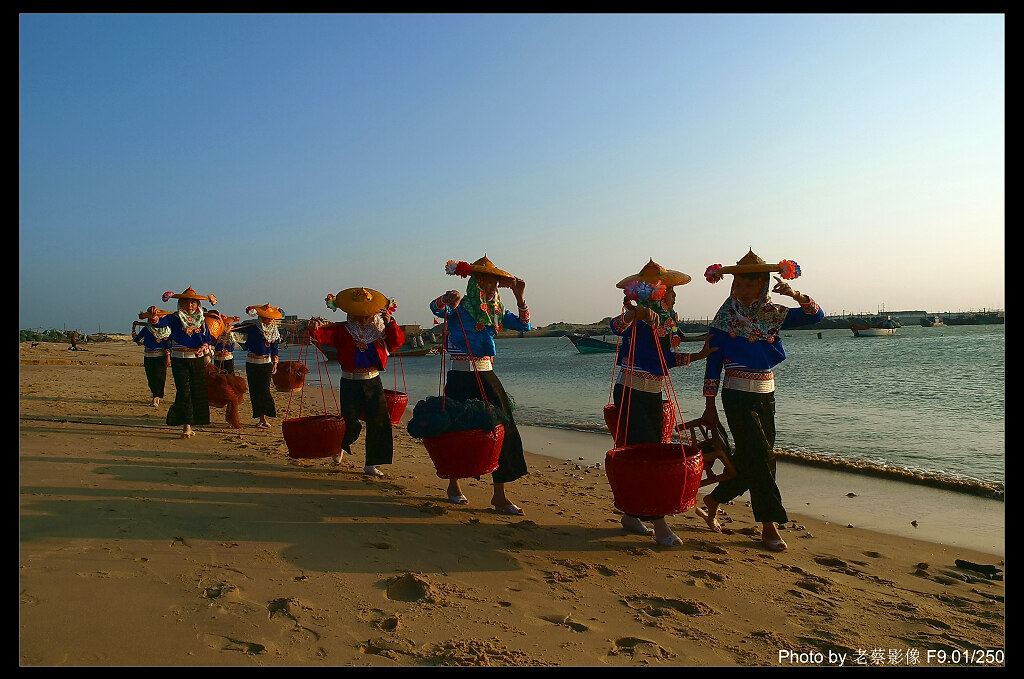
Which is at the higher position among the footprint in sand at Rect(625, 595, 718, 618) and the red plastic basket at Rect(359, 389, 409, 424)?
the red plastic basket at Rect(359, 389, 409, 424)

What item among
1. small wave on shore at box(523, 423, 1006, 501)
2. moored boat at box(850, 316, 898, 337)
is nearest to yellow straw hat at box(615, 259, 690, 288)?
small wave on shore at box(523, 423, 1006, 501)

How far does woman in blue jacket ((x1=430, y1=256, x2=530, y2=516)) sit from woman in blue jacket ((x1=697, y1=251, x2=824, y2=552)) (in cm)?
159

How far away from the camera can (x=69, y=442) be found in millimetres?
6367

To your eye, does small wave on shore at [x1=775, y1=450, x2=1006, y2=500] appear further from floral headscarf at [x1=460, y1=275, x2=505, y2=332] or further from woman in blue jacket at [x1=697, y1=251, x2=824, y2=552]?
floral headscarf at [x1=460, y1=275, x2=505, y2=332]

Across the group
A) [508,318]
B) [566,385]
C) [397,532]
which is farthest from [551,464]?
[566,385]

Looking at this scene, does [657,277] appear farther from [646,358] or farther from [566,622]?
[566,622]

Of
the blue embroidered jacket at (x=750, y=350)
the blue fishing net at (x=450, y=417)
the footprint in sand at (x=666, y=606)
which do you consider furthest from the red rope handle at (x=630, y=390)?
the footprint in sand at (x=666, y=606)

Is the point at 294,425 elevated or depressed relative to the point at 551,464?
elevated

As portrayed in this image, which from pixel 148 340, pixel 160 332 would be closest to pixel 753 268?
pixel 160 332

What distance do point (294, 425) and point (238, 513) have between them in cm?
131

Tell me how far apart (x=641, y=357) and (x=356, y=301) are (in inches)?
111

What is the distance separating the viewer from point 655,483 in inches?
139

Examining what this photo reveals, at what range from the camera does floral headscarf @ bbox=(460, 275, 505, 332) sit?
4770 mm
